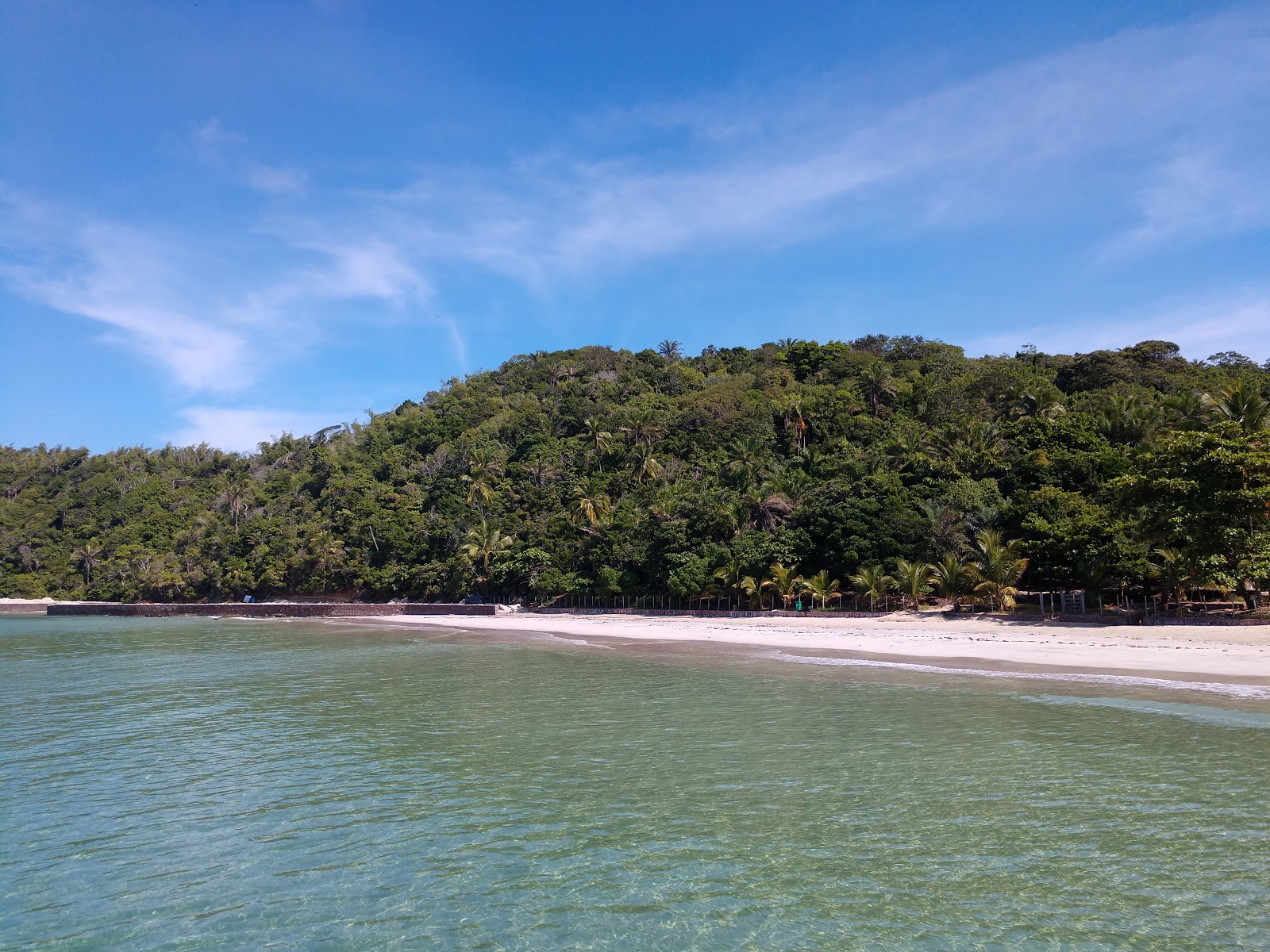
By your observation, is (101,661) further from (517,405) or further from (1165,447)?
(517,405)

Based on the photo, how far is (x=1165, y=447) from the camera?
27.7 meters

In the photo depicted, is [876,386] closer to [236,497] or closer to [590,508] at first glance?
[590,508]

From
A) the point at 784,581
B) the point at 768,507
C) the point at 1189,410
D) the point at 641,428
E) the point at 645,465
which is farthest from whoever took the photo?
the point at 641,428

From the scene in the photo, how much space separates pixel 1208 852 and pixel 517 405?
91879 mm

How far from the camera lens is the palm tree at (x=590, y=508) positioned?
2313 inches

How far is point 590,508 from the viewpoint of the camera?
194ft

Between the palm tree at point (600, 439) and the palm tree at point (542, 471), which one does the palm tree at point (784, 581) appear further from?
the palm tree at point (542, 471)

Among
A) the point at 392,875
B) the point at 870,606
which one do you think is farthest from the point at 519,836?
the point at 870,606

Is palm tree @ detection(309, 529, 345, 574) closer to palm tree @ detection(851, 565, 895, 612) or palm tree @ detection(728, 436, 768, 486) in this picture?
palm tree @ detection(728, 436, 768, 486)

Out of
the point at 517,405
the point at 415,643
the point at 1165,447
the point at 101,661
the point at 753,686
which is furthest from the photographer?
the point at 517,405

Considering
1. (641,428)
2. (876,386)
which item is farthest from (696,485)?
(876,386)

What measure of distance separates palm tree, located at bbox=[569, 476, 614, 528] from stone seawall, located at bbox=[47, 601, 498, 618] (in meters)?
9.40

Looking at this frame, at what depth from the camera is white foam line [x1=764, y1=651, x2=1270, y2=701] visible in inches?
683

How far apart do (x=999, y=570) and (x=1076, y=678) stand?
1357 cm
